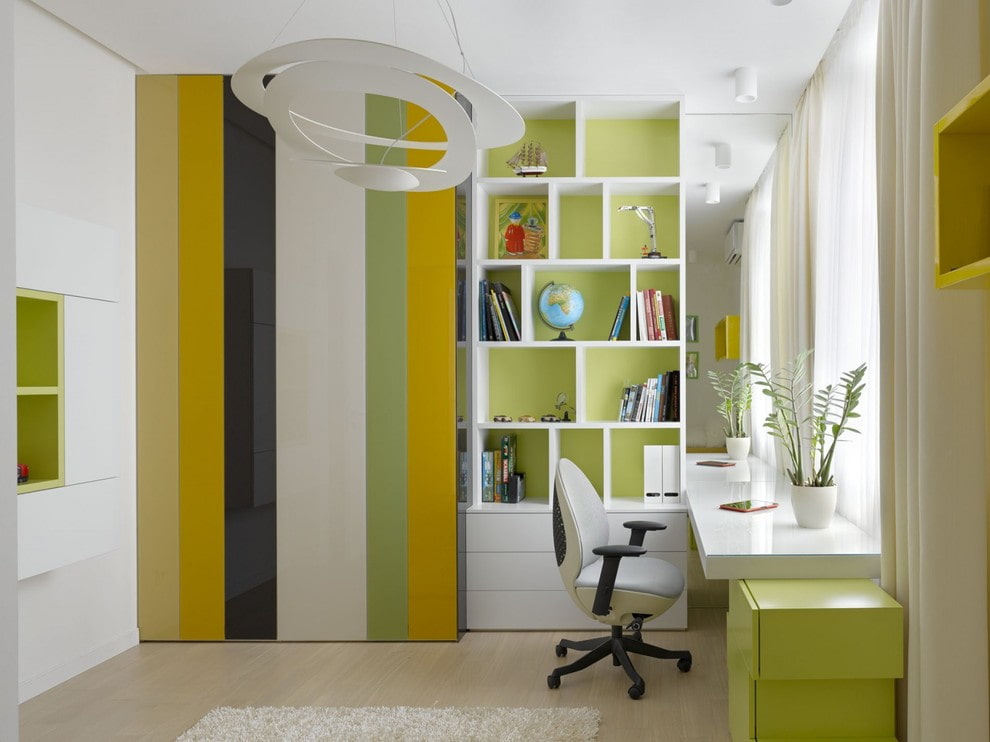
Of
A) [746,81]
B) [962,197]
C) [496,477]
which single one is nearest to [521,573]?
[496,477]

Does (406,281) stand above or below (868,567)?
above

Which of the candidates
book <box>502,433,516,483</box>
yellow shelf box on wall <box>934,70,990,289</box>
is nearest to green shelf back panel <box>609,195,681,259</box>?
book <box>502,433,516,483</box>

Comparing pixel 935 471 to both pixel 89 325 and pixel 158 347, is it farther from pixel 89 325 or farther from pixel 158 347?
pixel 158 347

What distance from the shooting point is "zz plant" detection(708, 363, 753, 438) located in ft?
15.0

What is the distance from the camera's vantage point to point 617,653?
137 inches

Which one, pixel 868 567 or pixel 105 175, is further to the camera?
pixel 105 175

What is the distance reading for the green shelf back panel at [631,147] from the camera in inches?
181

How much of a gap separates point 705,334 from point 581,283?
740 millimetres

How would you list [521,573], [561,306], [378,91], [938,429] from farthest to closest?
[561,306] < [521,573] < [378,91] < [938,429]

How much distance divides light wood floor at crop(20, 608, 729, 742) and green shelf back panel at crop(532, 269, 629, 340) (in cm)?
161

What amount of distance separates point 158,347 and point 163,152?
38.7 inches

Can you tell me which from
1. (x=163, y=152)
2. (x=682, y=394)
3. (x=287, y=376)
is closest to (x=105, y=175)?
(x=163, y=152)

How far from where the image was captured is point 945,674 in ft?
6.53

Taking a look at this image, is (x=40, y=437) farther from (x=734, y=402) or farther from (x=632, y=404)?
(x=734, y=402)
